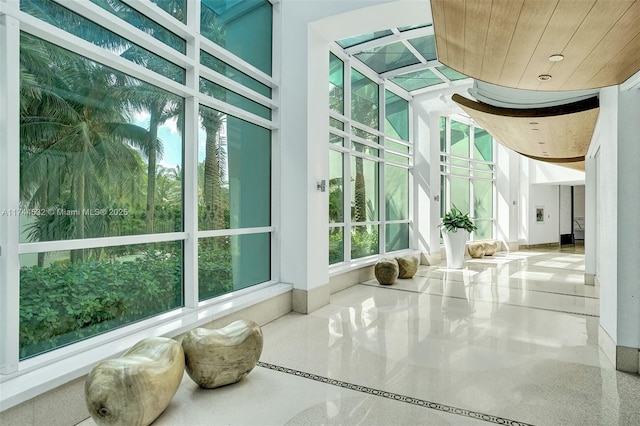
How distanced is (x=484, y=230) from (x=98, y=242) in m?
12.9

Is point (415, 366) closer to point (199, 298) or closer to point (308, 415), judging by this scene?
point (308, 415)

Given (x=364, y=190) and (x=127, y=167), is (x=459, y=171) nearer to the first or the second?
(x=364, y=190)

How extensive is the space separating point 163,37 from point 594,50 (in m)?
3.67

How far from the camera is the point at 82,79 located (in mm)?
2971

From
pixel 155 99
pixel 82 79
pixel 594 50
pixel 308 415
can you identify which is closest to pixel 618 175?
pixel 594 50

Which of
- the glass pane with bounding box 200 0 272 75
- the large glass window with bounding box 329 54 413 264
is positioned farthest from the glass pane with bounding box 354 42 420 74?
the glass pane with bounding box 200 0 272 75

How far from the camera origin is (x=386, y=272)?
23.6 ft

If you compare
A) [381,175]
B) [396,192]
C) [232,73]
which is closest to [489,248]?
[396,192]

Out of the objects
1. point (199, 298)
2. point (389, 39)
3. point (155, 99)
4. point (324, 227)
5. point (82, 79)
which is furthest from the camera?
point (389, 39)

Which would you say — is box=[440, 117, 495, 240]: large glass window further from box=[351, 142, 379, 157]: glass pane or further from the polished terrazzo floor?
the polished terrazzo floor

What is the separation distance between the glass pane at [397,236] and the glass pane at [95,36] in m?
6.49

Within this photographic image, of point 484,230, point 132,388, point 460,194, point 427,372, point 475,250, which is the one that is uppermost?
point 460,194

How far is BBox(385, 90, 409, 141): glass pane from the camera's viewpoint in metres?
9.41

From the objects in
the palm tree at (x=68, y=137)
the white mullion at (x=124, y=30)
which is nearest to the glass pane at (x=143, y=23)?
the white mullion at (x=124, y=30)
